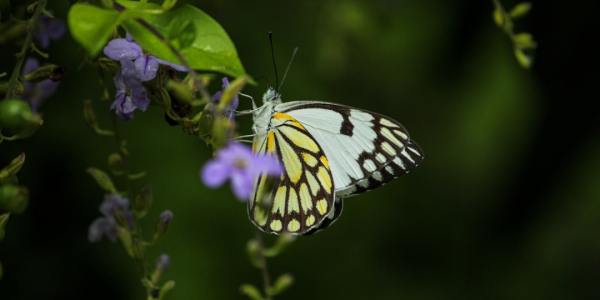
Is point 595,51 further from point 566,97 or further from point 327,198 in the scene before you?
point 327,198

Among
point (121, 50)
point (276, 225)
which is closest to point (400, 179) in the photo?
point (276, 225)

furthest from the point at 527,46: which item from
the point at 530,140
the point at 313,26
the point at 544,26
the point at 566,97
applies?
the point at 530,140

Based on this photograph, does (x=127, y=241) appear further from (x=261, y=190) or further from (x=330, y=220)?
(x=330, y=220)

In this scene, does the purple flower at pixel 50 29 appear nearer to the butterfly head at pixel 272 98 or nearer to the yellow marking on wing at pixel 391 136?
the butterfly head at pixel 272 98

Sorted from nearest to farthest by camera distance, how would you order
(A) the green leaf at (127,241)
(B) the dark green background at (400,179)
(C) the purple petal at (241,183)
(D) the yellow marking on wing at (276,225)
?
(C) the purple petal at (241,183)
(A) the green leaf at (127,241)
(D) the yellow marking on wing at (276,225)
(B) the dark green background at (400,179)

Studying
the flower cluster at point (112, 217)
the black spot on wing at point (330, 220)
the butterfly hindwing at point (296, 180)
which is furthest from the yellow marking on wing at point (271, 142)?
the flower cluster at point (112, 217)

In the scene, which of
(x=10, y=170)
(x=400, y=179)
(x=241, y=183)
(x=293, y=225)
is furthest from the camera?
(x=400, y=179)
